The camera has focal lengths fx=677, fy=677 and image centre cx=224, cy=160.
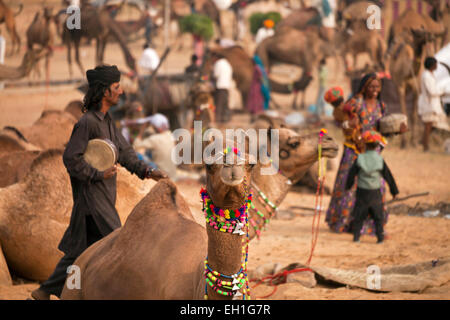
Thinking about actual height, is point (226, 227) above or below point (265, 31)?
below

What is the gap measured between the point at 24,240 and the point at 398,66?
10.3m

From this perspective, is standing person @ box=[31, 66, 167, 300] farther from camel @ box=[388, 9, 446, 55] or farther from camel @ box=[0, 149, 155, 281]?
camel @ box=[388, 9, 446, 55]

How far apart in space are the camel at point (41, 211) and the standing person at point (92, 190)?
127cm

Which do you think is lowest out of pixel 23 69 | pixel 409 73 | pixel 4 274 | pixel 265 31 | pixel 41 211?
pixel 4 274

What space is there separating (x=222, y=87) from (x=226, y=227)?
1339 centimetres

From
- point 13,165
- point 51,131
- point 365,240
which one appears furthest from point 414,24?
point 13,165

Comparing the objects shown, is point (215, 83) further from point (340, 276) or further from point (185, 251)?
point (185, 251)

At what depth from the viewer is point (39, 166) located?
5.98 metres

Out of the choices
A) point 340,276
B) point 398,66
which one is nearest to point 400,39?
point 398,66

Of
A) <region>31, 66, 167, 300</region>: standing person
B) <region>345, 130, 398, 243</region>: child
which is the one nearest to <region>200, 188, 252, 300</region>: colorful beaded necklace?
<region>31, 66, 167, 300</region>: standing person

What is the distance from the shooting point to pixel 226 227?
3.08 meters

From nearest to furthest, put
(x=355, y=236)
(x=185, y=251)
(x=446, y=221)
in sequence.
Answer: (x=185, y=251)
(x=355, y=236)
(x=446, y=221)

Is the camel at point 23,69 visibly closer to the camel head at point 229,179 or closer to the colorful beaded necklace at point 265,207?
the colorful beaded necklace at point 265,207

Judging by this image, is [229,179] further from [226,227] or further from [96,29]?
[96,29]
